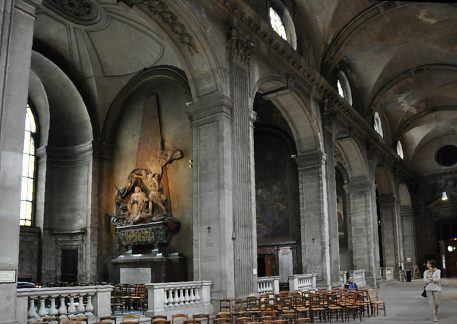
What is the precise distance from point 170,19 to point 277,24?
626 centimetres

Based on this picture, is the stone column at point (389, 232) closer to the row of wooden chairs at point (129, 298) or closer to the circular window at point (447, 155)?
the circular window at point (447, 155)

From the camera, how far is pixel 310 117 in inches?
778

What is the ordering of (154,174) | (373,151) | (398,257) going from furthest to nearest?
(398,257) < (373,151) < (154,174)

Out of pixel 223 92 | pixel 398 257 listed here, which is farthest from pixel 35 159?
pixel 398 257

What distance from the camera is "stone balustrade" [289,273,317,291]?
17.0 metres

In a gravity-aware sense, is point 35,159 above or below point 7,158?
above

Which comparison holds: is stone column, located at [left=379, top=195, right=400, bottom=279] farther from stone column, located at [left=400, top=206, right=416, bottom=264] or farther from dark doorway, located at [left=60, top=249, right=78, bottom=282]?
dark doorway, located at [left=60, top=249, right=78, bottom=282]

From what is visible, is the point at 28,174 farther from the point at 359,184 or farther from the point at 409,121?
the point at 409,121

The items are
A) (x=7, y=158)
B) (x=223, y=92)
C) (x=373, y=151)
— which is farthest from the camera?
(x=373, y=151)

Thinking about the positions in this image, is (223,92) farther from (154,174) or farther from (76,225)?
(76,225)

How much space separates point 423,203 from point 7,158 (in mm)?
37134

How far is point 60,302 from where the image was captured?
923cm

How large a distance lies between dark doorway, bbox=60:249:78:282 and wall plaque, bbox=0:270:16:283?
11.6 metres

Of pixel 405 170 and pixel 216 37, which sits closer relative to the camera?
pixel 216 37
